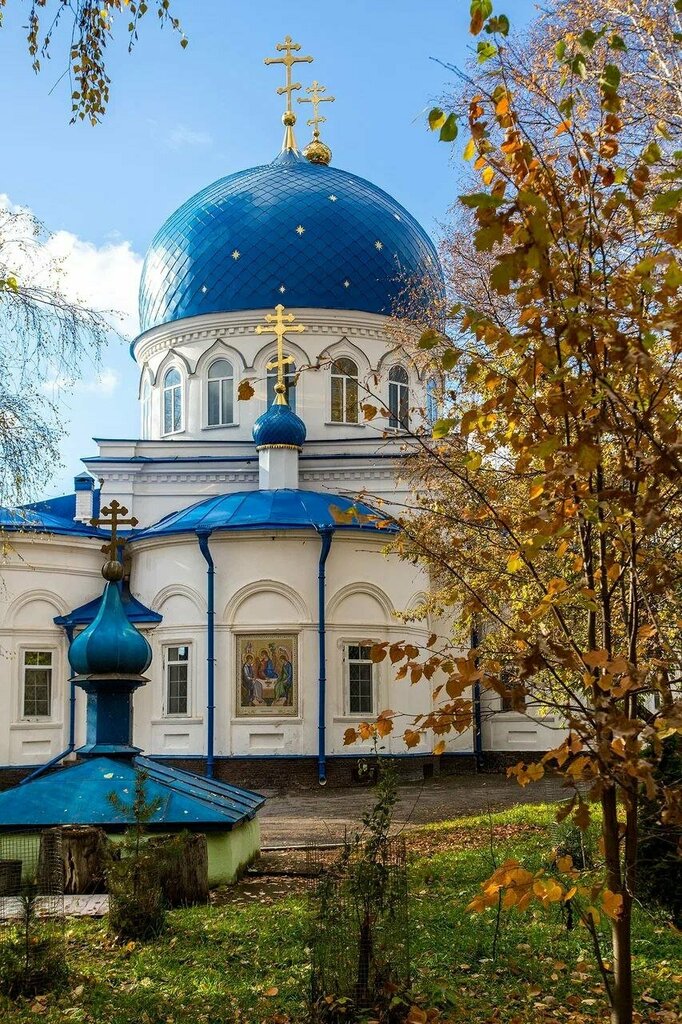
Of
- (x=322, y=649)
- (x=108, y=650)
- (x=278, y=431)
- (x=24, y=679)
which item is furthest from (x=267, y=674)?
(x=108, y=650)

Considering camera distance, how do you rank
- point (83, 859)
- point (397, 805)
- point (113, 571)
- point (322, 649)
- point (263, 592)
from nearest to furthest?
point (83, 859) < point (113, 571) < point (397, 805) < point (322, 649) < point (263, 592)

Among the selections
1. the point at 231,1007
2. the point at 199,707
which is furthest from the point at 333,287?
the point at 231,1007

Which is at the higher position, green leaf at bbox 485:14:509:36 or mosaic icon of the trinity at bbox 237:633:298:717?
green leaf at bbox 485:14:509:36

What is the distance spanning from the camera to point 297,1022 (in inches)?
214

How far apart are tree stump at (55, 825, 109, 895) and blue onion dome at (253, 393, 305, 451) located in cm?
1307

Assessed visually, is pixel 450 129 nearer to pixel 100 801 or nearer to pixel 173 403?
pixel 100 801

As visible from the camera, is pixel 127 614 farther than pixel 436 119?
Yes

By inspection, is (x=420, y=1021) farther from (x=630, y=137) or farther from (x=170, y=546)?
(x=170, y=546)

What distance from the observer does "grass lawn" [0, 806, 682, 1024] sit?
5.66 metres

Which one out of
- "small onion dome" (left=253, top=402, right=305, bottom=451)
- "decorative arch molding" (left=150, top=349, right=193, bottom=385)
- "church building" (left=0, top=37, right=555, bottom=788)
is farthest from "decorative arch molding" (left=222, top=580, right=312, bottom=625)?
"decorative arch molding" (left=150, top=349, right=193, bottom=385)

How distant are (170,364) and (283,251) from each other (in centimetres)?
336

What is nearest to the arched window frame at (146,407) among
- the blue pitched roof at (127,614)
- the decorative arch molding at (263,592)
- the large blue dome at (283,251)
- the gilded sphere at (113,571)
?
the large blue dome at (283,251)

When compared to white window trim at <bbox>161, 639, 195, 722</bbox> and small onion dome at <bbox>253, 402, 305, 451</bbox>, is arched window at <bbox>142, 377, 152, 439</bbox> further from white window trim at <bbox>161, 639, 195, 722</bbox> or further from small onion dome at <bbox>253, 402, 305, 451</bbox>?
white window trim at <bbox>161, 639, 195, 722</bbox>

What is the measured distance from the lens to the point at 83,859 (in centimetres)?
836
